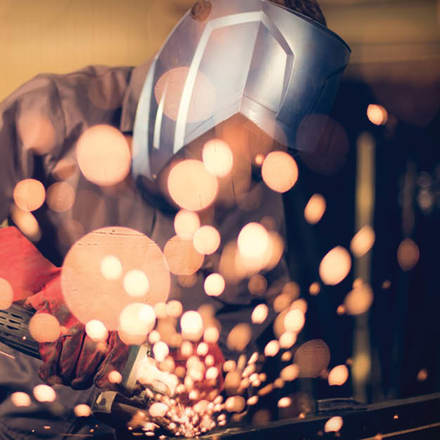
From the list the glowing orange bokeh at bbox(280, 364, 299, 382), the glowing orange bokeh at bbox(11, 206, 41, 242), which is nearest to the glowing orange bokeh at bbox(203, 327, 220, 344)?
the glowing orange bokeh at bbox(280, 364, 299, 382)

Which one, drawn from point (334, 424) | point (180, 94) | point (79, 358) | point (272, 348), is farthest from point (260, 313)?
point (180, 94)

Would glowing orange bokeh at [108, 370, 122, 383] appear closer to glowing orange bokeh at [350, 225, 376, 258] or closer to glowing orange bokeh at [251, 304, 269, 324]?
glowing orange bokeh at [251, 304, 269, 324]

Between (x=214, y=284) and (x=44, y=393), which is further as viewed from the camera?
(x=214, y=284)

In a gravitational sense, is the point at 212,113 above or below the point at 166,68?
below

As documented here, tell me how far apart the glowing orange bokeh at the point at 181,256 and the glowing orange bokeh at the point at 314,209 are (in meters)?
0.30

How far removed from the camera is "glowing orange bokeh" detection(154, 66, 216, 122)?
0.94m

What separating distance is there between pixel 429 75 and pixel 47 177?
39.7 inches

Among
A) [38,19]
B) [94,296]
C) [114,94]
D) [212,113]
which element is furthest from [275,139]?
[38,19]

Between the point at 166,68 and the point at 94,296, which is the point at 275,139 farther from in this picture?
the point at 94,296

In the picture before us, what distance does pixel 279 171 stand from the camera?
1.16 m

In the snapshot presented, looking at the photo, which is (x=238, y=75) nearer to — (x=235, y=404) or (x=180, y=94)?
(x=180, y=94)

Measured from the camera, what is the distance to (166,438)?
2.88ft

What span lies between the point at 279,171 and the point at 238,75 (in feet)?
1.02

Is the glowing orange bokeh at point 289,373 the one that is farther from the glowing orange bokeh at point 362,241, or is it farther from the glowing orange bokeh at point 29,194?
the glowing orange bokeh at point 29,194
